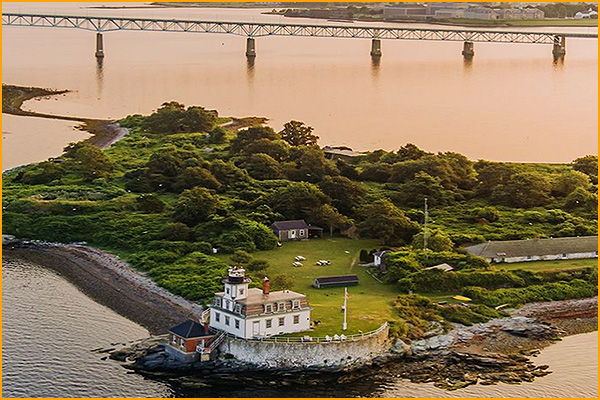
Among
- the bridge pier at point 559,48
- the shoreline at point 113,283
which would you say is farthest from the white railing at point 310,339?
the bridge pier at point 559,48

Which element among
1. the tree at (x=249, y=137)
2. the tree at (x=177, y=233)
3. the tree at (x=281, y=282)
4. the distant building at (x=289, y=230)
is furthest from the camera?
the tree at (x=249, y=137)

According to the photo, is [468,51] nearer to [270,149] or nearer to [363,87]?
[363,87]

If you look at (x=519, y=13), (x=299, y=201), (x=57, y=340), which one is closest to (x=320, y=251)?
(x=299, y=201)

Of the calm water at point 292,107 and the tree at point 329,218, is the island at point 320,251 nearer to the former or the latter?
the tree at point 329,218

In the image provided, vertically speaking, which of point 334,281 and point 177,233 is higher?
point 177,233

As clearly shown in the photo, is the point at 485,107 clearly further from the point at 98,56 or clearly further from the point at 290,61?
the point at 98,56

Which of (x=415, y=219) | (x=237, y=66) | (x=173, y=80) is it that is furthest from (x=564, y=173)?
(x=237, y=66)
